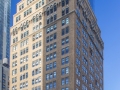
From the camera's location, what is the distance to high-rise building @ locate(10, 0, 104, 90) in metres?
100

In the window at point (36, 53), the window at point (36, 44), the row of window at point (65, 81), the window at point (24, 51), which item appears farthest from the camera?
the window at point (24, 51)

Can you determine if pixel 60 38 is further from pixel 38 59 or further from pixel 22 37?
pixel 22 37

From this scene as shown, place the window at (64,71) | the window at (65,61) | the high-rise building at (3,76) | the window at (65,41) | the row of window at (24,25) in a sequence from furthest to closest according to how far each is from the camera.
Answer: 1. the high-rise building at (3,76)
2. the row of window at (24,25)
3. the window at (65,41)
4. the window at (65,61)
5. the window at (64,71)

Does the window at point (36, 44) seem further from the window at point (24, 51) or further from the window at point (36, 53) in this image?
the window at point (24, 51)

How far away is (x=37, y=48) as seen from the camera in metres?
111

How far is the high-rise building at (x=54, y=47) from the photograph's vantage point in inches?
3937

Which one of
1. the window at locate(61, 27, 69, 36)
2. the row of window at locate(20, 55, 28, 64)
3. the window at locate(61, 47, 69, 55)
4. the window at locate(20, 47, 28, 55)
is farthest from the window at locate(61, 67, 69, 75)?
the window at locate(20, 47, 28, 55)

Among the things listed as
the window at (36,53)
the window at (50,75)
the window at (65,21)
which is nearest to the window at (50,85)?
the window at (50,75)

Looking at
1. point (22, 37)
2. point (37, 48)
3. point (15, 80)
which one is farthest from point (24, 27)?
point (15, 80)

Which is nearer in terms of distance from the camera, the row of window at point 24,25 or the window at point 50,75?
the window at point 50,75

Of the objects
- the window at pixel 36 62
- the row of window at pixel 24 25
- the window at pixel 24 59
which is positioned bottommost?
the window at pixel 36 62

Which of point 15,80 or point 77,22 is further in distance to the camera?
point 15,80

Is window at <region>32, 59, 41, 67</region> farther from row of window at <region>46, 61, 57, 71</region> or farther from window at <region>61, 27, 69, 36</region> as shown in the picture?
window at <region>61, 27, 69, 36</region>

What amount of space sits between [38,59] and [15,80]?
15524mm
